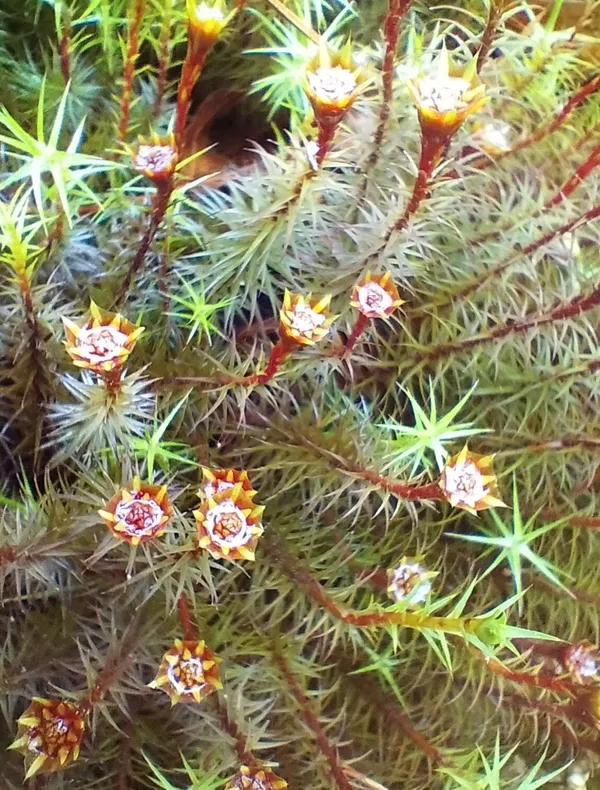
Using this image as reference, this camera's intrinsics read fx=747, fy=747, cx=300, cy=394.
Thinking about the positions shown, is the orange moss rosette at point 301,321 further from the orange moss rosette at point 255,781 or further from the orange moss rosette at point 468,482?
the orange moss rosette at point 255,781

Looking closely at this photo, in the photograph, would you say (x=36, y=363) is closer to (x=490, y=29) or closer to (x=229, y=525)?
(x=229, y=525)

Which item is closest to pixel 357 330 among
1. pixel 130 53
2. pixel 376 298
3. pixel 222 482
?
pixel 376 298

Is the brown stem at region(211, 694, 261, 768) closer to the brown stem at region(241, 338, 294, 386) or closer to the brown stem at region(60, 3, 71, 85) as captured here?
the brown stem at region(241, 338, 294, 386)

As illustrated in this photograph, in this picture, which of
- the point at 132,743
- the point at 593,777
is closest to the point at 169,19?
the point at 132,743

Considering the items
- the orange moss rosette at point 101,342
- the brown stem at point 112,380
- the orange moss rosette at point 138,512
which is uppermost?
the orange moss rosette at point 101,342

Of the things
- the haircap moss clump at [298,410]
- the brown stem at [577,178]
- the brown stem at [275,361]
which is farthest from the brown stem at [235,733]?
the brown stem at [577,178]

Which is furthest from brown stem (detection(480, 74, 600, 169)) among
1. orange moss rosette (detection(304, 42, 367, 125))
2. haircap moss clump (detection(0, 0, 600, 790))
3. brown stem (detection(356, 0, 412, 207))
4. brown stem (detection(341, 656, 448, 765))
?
brown stem (detection(341, 656, 448, 765))
